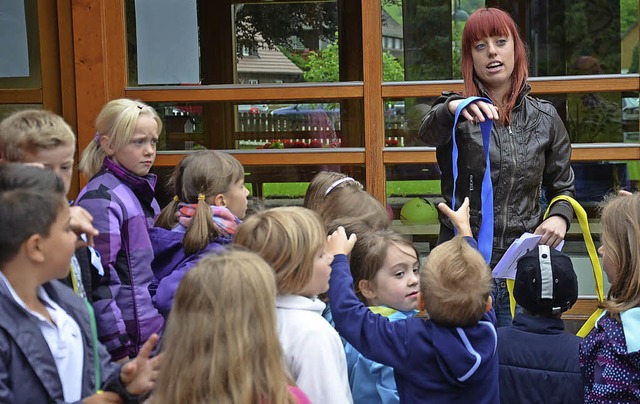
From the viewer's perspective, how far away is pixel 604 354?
8.31 feet

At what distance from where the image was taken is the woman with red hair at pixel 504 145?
320 cm

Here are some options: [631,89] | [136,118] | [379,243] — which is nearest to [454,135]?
[379,243]

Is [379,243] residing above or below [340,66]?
below

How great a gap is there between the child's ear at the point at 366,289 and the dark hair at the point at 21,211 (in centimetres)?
122

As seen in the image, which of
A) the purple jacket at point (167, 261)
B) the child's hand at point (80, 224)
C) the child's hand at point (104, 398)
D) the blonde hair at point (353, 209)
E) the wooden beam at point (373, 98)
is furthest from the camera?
the wooden beam at point (373, 98)

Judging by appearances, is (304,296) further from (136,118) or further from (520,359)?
(136,118)

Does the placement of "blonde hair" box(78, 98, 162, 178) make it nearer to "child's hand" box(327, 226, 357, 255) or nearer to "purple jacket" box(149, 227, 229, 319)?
"purple jacket" box(149, 227, 229, 319)

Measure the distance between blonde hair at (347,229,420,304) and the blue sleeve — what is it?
342mm

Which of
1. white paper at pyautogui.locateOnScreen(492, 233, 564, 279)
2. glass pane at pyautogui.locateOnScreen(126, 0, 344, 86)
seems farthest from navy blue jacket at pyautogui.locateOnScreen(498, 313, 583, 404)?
glass pane at pyautogui.locateOnScreen(126, 0, 344, 86)

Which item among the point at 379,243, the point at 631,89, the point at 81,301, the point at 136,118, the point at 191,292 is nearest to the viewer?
the point at 191,292

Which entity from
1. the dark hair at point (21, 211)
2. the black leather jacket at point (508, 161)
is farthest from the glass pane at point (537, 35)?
the dark hair at point (21, 211)

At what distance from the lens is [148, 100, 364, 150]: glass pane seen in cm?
469

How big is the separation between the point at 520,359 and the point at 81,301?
1.38 metres

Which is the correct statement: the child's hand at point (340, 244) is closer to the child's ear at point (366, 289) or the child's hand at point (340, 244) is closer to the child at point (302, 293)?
the child at point (302, 293)
